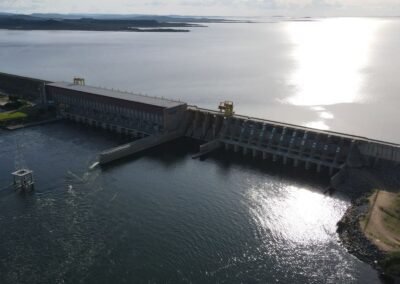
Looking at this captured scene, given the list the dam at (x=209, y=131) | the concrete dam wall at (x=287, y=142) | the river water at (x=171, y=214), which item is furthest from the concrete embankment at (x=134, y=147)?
the concrete dam wall at (x=287, y=142)

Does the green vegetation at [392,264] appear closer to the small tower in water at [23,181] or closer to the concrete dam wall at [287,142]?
the concrete dam wall at [287,142]

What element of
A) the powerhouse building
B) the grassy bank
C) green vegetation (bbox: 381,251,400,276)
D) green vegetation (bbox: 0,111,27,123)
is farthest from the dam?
green vegetation (bbox: 381,251,400,276)

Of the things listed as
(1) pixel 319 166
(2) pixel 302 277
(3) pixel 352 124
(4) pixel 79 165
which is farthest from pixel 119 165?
(3) pixel 352 124

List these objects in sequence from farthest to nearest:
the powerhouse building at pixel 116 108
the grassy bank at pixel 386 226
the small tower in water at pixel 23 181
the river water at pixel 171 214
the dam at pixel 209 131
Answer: the powerhouse building at pixel 116 108, the dam at pixel 209 131, the small tower in water at pixel 23 181, the river water at pixel 171 214, the grassy bank at pixel 386 226

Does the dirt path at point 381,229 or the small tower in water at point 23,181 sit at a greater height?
the dirt path at point 381,229

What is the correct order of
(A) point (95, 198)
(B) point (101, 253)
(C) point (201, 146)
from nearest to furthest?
(B) point (101, 253) → (A) point (95, 198) → (C) point (201, 146)

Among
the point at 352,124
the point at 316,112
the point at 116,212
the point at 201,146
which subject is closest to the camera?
the point at 116,212

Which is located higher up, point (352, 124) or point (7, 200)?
point (352, 124)

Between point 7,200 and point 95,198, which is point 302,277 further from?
point 7,200
